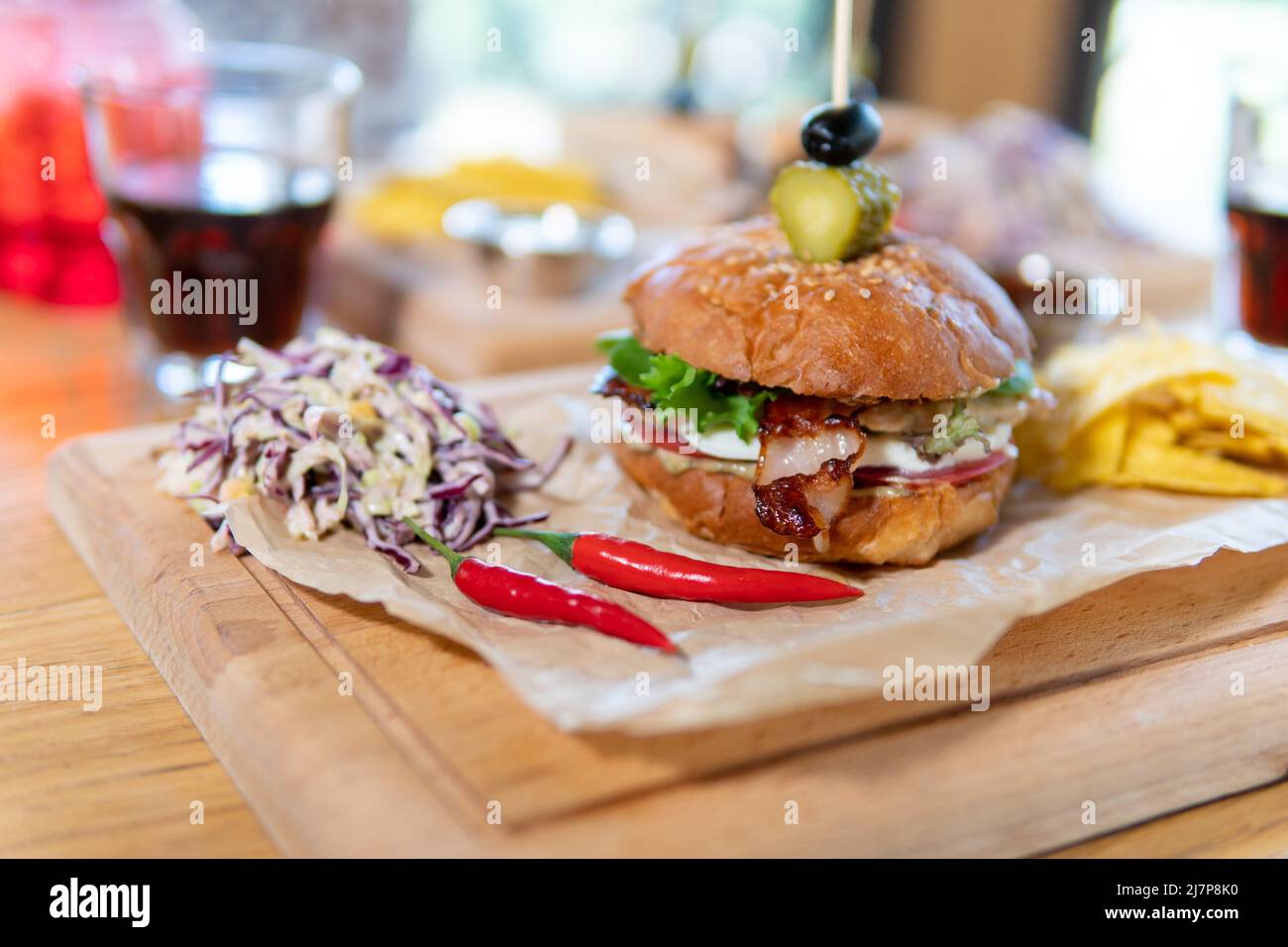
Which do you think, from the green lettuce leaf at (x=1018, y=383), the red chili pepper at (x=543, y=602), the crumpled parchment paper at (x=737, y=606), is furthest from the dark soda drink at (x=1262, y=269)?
the red chili pepper at (x=543, y=602)

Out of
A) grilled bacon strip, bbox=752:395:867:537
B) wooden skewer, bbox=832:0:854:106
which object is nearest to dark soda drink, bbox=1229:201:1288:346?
wooden skewer, bbox=832:0:854:106

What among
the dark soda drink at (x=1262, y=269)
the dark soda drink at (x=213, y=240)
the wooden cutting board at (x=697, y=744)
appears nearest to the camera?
the wooden cutting board at (x=697, y=744)

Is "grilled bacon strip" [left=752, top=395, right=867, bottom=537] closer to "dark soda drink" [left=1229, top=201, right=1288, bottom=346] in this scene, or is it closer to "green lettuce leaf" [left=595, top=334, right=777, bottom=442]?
"green lettuce leaf" [left=595, top=334, right=777, bottom=442]

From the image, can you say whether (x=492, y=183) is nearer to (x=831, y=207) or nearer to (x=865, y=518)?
(x=831, y=207)

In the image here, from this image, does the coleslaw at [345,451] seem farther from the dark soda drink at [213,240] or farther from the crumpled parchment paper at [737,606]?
the dark soda drink at [213,240]

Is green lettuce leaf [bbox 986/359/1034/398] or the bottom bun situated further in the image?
green lettuce leaf [bbox 986/359/1034/398]
